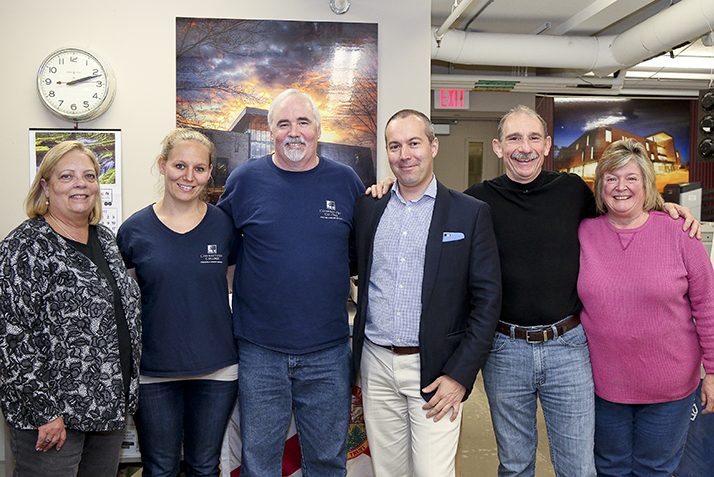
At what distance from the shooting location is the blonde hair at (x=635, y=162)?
1904 mm

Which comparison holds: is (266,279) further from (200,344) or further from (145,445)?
(145,445)

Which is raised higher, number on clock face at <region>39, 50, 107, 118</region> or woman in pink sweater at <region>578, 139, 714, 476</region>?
number on clock face at <region>39, 50, 107, 118</region>

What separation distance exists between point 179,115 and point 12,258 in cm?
201

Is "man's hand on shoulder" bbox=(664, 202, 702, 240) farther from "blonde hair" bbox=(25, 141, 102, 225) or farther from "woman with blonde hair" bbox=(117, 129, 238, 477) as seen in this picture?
"blonde hair" bbox=(25, 141, 102, 225)

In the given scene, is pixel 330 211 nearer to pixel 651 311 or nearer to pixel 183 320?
pixel 183 320

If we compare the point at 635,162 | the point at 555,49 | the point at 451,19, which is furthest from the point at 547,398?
the point at 555,49

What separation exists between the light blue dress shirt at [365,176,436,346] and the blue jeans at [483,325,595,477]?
41 centimetres

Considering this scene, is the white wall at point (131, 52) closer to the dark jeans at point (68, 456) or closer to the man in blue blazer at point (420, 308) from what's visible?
the man in blue blazer at point (420, 308)

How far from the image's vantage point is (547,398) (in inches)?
75.9

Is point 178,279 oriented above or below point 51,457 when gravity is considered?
above

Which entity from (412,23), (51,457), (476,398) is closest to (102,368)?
(51,457)

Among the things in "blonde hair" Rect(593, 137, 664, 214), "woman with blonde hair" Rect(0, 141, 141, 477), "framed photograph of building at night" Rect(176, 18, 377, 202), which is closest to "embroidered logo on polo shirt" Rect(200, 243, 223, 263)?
"woman with blonde hair" Rect(0, 141, 141, 477)

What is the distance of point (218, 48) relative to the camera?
3.37 metres

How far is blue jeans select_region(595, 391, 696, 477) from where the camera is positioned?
191 cm
